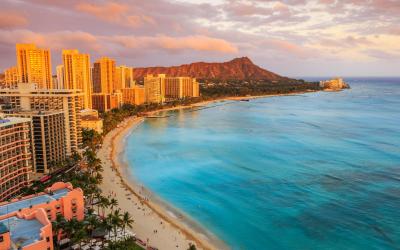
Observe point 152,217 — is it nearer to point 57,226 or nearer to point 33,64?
point 57,226

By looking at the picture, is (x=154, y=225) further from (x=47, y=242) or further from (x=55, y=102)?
(x=55, y=102)

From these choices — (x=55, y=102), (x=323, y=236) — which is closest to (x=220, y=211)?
(x=323, y=236)

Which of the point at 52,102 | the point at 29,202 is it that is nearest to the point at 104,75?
the point at 52,102

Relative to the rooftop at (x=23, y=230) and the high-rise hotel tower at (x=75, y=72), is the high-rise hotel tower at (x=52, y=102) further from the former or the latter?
the high-rise hotel tower at (x=75, y=72)

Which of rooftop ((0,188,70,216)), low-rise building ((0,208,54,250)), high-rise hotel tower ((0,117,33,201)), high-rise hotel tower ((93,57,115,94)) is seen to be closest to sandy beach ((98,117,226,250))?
rooftop ((0,188,70,216))

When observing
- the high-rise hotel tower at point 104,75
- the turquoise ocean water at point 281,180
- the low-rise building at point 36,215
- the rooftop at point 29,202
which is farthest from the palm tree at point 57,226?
the high-rise hotel tower at point 104,75

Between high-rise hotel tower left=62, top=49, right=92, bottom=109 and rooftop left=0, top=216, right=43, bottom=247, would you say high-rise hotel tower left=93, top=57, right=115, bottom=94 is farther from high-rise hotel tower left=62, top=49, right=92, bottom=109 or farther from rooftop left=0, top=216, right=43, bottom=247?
rooftop left=0, top=216, right=43, bottom=247
